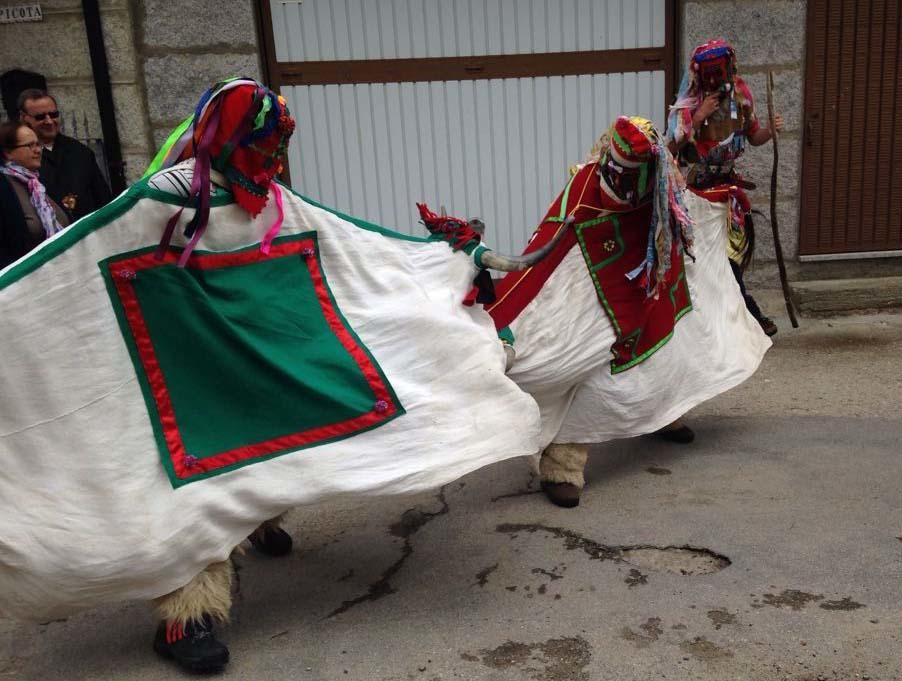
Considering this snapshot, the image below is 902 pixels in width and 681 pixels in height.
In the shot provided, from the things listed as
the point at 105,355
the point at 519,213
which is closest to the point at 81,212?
the point at 105,355

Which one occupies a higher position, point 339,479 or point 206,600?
point 339,479

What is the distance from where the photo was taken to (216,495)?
226 cm

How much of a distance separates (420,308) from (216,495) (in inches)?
33.0

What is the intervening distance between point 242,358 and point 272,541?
3.18 ft

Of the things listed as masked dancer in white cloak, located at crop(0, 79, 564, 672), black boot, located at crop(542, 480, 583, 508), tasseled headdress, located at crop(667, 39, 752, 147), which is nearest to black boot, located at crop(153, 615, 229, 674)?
masked dancer in white cloak, located at crop(0, 79, 564, 672)

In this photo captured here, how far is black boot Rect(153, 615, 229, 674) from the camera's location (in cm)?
236

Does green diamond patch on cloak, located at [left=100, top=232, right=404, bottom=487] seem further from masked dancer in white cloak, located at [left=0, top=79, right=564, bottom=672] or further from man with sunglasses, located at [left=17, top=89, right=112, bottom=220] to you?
man with sunglasses, located at [left=17, top=89, right=112, bottom=220]

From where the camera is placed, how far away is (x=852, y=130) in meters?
6.14

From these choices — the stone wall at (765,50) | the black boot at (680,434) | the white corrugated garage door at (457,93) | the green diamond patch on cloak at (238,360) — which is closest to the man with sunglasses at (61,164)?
the white corrugated garage door at (457,93)

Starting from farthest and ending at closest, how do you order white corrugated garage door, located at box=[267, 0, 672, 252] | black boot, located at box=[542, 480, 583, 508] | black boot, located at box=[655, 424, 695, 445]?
white corrugated garage door, located at box=[267, 0, 672, 252]
black boot, located at box=[655, 424, 695, 445]
black boot, located at box=[542, 480, 583, 508]

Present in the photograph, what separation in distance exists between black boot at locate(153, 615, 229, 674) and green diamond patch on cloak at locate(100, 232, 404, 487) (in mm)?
434

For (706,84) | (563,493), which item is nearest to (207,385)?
(563,493)

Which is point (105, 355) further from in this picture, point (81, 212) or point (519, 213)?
point (519, 213)

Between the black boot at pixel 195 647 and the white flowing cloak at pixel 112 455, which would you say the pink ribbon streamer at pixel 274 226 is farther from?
the black boot at pixel 195 647
